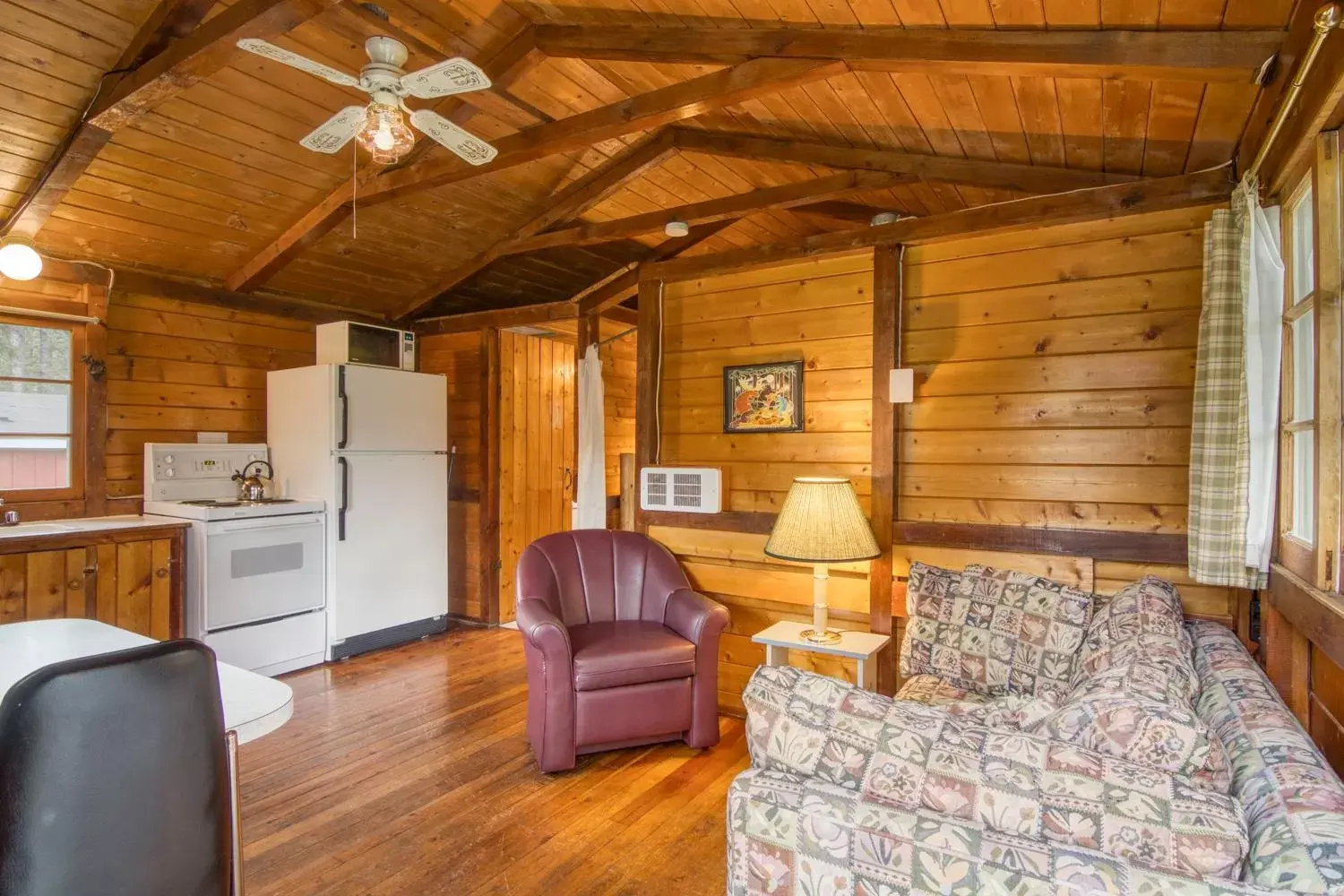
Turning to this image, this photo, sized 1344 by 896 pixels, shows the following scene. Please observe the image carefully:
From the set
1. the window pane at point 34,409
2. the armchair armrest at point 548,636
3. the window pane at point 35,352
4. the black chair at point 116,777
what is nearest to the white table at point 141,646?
the black chair at point 116,777

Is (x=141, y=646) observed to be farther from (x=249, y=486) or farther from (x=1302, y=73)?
(x=249, y=486)

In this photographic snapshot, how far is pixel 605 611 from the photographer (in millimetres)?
3488

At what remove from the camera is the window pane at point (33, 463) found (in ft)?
12.2

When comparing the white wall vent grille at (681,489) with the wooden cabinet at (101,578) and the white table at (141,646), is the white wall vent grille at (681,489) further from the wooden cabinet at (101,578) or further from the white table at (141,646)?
the wooden cabinet at (101,578)

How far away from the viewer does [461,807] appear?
261 centimetres

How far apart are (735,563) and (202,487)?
3.20 metres

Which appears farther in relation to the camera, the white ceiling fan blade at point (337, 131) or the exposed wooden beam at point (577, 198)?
the exposed wooden beam at point (577, 198)

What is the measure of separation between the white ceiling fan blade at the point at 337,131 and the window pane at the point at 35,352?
2.52 metres

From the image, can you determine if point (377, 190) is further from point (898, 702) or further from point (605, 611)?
point (898, 702)

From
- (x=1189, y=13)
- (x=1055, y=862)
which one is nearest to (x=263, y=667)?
(x=1055, y=862)

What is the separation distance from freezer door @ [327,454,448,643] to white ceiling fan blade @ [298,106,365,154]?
2.34 metres

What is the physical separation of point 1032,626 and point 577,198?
3.28m

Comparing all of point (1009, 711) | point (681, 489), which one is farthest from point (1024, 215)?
point (1009, 711)

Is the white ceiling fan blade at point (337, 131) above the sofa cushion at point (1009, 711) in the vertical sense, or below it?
above
